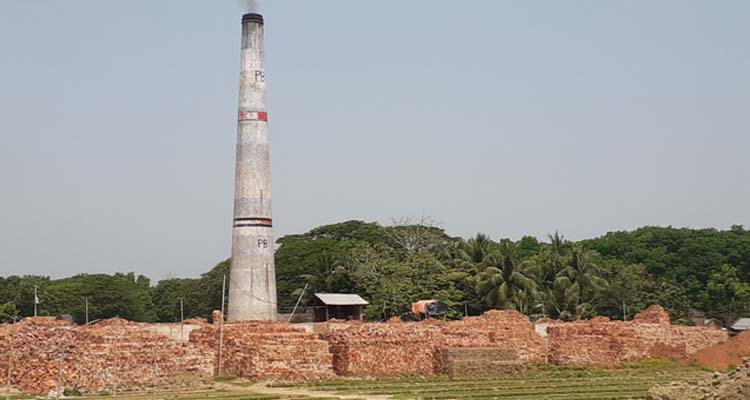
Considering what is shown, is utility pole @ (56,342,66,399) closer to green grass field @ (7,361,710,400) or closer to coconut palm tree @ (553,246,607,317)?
green grass field @ (7,361,710,400)

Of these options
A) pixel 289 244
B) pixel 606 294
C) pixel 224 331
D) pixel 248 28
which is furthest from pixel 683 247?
pixel 224 331

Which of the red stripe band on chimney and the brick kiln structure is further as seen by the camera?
the red stripe band on chimney

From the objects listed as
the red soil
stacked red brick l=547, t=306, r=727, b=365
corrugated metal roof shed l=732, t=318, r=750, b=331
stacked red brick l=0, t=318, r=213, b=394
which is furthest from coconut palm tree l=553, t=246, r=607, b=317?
stacked red brick l=0, t=318, r=213, b=394

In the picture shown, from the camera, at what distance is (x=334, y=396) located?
968 inches

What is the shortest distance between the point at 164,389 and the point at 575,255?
3163 centimetres

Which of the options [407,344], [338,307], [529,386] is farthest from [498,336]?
[338,307]

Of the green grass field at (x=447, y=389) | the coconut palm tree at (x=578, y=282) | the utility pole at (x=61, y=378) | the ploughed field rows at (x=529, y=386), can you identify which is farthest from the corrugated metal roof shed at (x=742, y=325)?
the utility pole at (x=61, y=378)

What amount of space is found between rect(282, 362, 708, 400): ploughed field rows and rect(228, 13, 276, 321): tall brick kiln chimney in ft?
39.6

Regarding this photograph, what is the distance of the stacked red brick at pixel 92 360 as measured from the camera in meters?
24.5

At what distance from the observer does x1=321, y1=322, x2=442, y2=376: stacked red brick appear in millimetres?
29422

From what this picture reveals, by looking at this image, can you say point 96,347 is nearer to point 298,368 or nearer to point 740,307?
point 298,368

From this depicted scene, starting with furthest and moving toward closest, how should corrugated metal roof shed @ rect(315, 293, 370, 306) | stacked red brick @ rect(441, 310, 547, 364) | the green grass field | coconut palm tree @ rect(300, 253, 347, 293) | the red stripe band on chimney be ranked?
coconut palm tree @ rect(300, 253, 347, 293) < corrugated metal roof shed @ rect(315, 293, 370, 306) < the red stripe band on chimney < stacked red brick @ rect(441, 310, 547, 364) < the green grass field

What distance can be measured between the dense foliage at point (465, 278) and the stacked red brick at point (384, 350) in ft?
58.0

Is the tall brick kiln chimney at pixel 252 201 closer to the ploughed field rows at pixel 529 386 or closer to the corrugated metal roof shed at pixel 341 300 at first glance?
the corrugated metal roof shed at pixel 341 300
